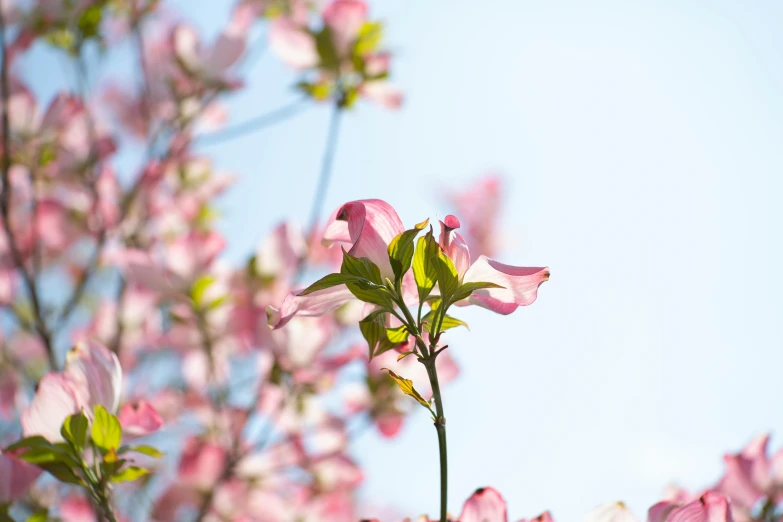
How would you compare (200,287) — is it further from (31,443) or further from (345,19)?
(31,443)

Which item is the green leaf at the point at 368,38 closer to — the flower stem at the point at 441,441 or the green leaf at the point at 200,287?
the green leaf at the point at 200,287

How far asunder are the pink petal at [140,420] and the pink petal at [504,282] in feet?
0.83

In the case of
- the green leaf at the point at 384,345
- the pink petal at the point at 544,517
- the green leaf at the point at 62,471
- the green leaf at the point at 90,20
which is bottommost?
the pink petal at the point at 544,517

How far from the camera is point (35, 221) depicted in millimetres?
1091

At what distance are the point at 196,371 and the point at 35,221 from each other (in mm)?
485

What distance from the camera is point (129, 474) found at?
436 millimetres

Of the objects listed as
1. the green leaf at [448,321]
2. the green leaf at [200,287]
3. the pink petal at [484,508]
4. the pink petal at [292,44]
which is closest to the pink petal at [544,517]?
the pink petal at [484,508]

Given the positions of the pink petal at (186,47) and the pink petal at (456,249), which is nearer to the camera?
the pink petal at (456,249)

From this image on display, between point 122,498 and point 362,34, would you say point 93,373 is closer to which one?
point 362,34

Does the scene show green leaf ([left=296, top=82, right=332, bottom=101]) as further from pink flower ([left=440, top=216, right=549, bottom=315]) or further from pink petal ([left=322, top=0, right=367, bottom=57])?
pink flower ([left=440, top=216, right=549, bottom=315])

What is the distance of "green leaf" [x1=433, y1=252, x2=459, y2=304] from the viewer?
35 centimetres

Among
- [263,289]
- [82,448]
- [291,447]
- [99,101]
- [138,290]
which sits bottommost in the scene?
[82,448]

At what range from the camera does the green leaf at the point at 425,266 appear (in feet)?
1.17

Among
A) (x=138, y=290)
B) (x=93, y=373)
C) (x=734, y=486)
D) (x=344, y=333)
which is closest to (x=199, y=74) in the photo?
(x=138, y=290)
